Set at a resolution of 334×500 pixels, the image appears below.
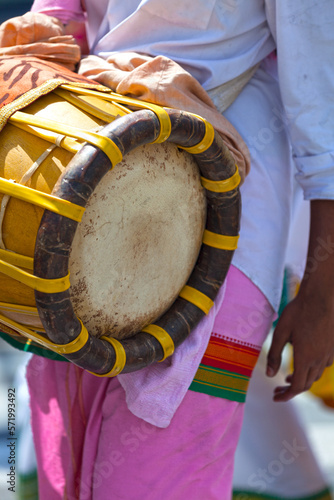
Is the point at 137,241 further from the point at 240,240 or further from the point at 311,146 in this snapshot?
the point at 311,146

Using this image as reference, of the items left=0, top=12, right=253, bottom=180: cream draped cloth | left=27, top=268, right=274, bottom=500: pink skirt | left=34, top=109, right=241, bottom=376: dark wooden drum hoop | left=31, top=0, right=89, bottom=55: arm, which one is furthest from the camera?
left=31, top=0, right=89, bottom=55: arm

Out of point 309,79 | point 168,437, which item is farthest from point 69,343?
point 309,79

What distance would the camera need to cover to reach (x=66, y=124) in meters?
0.92

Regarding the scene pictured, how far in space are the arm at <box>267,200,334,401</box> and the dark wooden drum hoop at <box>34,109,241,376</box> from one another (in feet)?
0.60

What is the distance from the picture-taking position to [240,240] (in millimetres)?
1177

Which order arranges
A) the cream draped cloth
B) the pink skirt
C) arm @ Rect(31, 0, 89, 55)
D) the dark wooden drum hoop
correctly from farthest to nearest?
arm @ Rect(31, 0, 89, 55) < the pink skirt < the cream draped cloth < the dark wooden drum hoop

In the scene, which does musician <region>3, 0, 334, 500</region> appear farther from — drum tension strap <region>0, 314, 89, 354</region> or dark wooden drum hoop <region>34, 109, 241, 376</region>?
drum tension strap <region>0, 314, 89, 354</region>

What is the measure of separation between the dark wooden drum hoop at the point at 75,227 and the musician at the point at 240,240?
8 centimetres

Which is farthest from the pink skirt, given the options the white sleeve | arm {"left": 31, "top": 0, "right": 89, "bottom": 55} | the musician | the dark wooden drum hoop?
arm {"left": 31, "top": 0, "right": 89, "bottom": 55}

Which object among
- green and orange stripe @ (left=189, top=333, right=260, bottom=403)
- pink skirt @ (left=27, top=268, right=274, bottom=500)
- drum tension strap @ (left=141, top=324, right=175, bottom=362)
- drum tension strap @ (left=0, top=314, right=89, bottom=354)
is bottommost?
pink skirt @ (left=27, top=268, right=274, bottom=500)

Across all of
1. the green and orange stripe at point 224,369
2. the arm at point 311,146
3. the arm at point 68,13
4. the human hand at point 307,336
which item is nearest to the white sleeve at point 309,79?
the arm at point 311,146

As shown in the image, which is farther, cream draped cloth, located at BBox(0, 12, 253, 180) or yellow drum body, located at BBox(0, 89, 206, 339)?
cream draped cloth, located at BBox(0, 12, 253, 180)

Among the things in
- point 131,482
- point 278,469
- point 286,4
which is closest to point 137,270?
point 131,482

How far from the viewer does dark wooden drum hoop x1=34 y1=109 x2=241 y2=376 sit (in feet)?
2.72
